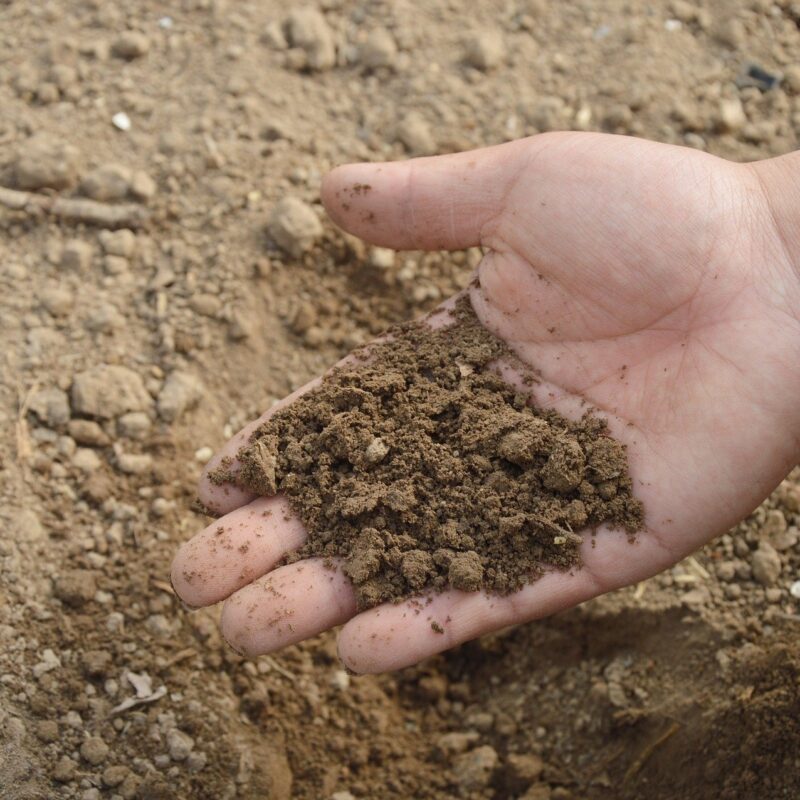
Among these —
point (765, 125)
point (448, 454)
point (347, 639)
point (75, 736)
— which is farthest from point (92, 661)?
point (765, 125)

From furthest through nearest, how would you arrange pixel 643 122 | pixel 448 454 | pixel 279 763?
1. pixel 643 122
2. pixel 279 763
3. pixel 448 454

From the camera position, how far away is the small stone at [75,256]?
3.40m

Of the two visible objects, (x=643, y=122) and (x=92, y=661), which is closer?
(x=92, y=661)

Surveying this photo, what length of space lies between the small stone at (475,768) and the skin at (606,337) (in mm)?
699

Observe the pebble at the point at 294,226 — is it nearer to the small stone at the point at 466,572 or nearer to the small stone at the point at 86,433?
the small stone at the point at 86,433

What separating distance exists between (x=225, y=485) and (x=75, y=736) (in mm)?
872

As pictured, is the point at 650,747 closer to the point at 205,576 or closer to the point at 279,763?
the point at 279,763

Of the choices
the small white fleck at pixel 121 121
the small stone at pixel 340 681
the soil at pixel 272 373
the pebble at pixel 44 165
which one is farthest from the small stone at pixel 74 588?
the small white fleck at pixel 121 121

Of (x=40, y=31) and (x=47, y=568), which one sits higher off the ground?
(x=40, y=31)

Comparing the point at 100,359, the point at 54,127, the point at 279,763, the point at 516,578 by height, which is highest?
the point at 54,127

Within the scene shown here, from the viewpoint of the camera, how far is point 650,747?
276 cm

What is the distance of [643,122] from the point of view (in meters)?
3.88

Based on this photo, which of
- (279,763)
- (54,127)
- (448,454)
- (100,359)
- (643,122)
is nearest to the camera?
(448,454)

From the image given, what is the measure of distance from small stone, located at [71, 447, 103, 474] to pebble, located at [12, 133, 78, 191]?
3.61ft
